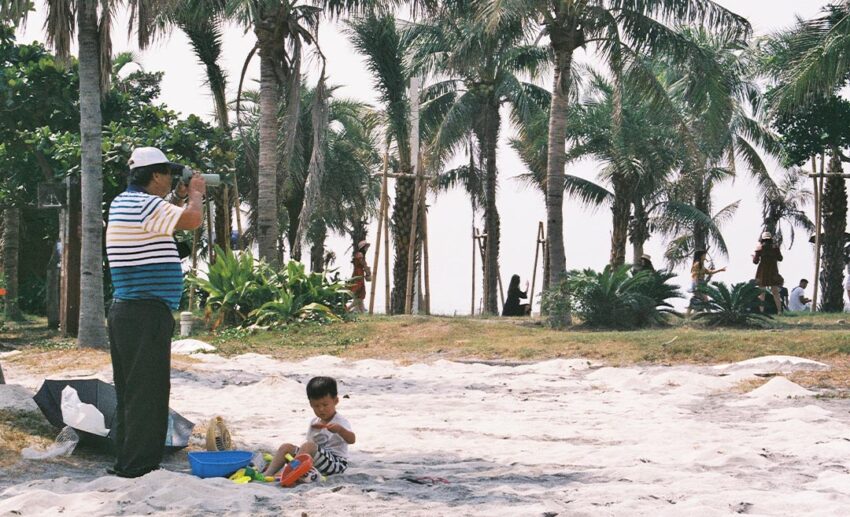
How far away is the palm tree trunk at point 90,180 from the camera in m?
15.1

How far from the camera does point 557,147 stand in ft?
71.7

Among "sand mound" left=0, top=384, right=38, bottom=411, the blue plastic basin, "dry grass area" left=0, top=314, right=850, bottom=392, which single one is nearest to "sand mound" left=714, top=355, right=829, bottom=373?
"dry grass area" left=0, top=314, right=850, bottom=392

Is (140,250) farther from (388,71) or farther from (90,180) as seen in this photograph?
(388,71)

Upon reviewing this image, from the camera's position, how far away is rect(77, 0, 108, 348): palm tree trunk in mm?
15109

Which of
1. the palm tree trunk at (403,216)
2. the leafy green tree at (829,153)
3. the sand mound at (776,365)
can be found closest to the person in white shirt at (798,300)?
the leafy green tree at (829,153)

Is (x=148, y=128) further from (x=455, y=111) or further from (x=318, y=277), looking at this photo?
(x=455, y=111)

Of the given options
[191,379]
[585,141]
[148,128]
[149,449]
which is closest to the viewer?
[149,449]

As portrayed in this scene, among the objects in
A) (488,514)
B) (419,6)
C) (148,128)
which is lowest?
(488,514)

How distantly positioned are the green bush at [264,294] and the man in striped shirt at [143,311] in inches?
495

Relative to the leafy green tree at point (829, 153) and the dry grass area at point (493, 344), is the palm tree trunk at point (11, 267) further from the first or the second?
the leafy green tree at point (829, 153)

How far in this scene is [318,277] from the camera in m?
20.5

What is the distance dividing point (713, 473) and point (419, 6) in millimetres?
15895

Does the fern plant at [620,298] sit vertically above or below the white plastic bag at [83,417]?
above

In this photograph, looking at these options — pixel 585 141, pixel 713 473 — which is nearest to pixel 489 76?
pixel 585 141
